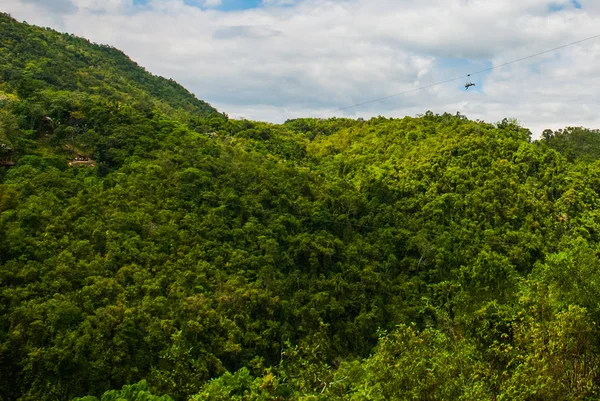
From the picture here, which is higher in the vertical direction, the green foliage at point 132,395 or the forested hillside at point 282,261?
the forested hillside at point 282,261

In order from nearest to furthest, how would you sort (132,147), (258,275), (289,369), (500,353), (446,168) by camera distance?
(500,353)
(289,369)
(258,275)
(132,147)
(446,168)

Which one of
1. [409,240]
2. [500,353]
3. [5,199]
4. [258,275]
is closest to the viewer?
[500,353]

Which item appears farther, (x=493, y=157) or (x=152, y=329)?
(x=493, y=157)

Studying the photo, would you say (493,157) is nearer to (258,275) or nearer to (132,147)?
(258,275)

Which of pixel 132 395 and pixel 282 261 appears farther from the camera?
pixel 282 261

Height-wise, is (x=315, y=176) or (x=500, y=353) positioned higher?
(x=315, y=176)

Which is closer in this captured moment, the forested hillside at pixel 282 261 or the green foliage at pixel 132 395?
the forested hillside at pixel 282 261

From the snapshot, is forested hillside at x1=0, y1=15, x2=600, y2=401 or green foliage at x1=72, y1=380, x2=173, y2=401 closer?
forested hillside at x1=0, y1=15, x2=600, y2=401

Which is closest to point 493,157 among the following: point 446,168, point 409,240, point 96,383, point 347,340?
point 446,168
